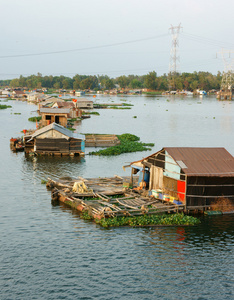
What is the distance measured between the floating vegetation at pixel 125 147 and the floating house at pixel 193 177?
22.3 meters

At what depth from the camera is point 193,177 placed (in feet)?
92.0

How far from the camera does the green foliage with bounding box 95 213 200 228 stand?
2648cm

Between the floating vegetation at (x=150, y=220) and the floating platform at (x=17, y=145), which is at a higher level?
the floating platform at (x=17, y=145)

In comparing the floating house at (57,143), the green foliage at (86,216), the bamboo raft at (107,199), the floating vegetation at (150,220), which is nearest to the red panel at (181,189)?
the bamboo raft at (107,199)

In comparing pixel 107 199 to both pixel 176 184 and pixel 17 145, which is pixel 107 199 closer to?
pixel 176 184

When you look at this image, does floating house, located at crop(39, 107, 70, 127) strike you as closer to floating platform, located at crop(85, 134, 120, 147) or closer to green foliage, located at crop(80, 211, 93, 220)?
floating platform, located at crop(85, 134, 120, 147)

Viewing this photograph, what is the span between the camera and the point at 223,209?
2917 cm

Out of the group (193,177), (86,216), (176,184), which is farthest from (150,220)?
(86,216)

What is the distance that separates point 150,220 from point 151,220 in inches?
2.7

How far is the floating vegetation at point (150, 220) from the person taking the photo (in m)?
→ 26.5

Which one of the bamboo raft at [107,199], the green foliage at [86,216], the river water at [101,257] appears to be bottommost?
the river water at [101,257]

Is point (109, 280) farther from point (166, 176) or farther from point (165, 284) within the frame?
point (166, 176)

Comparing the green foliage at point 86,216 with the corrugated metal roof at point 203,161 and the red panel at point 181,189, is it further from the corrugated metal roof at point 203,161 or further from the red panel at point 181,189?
the corrugated metal roof at point 203,161

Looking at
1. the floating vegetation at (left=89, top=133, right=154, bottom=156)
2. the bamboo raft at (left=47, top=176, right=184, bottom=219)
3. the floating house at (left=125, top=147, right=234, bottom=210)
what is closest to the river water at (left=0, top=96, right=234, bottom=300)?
the bamboo raft at (left=47, top=176, right=184, bottom=219)
